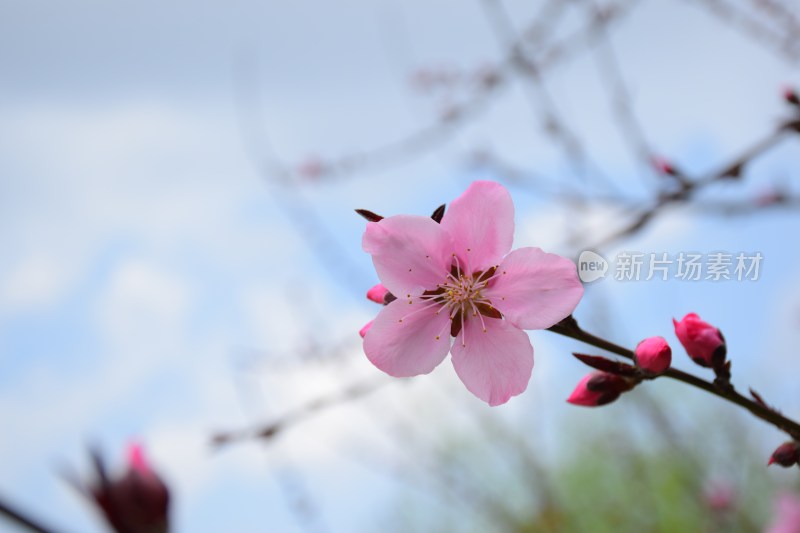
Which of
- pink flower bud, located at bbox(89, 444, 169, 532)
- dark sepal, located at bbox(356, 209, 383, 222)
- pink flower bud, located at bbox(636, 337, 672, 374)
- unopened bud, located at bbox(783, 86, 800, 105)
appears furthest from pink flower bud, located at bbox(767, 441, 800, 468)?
unopened bud, located at bbox(783, 86, 800, 105)

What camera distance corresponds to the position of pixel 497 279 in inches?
34.1

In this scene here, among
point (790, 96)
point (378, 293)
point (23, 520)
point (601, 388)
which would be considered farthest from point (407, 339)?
A: point (790, 96)

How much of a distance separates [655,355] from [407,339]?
272 mm

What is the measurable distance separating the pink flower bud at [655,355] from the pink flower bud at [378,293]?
0.29 meters

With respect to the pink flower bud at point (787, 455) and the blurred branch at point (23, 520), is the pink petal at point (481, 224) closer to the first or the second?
the pink flower bud at point (787, 455)

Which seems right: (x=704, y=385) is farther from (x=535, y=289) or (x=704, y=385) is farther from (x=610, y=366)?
(x=535, y=289)

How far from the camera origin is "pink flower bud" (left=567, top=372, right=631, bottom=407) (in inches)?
32.1

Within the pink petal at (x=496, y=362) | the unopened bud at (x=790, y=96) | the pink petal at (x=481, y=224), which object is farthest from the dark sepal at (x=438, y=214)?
the unopened bud at (x=790, y=96)

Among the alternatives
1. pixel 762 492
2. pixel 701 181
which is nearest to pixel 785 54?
pixel 701 181

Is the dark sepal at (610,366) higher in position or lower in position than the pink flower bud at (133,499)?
higher

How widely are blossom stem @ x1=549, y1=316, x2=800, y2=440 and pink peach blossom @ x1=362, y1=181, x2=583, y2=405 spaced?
0.02 meters

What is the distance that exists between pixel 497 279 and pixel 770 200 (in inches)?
65.7

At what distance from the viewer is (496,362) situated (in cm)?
84

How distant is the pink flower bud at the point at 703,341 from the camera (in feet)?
2.63
